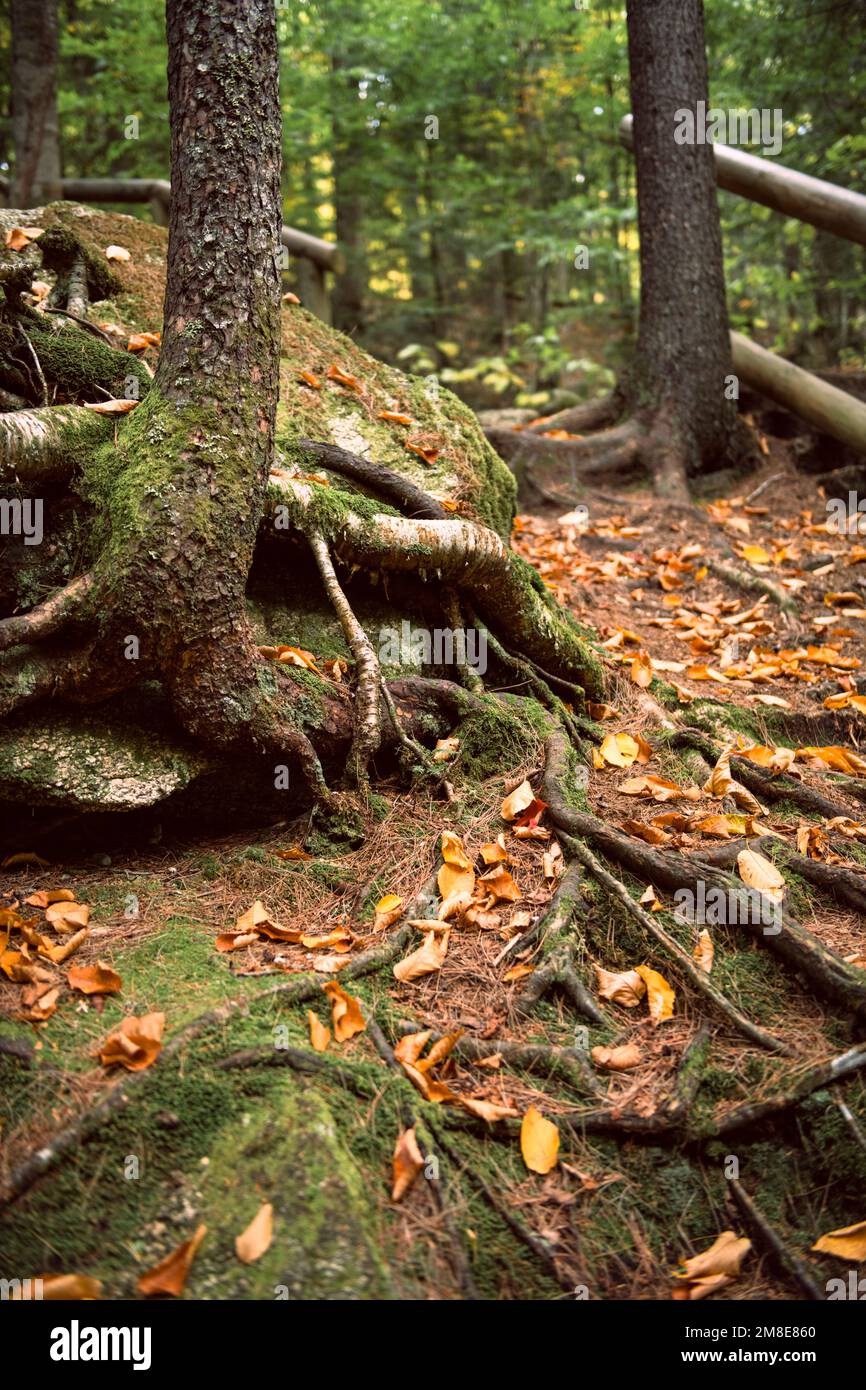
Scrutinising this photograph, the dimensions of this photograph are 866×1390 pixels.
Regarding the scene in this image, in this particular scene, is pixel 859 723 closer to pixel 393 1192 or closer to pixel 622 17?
pixel 393 1192

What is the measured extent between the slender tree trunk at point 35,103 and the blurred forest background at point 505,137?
5.86 feet

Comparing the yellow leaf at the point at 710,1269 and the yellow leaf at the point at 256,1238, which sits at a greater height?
the yellow leaf at the point at 256,1238

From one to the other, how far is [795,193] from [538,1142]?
7.73 metres

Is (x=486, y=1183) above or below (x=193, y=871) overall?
below

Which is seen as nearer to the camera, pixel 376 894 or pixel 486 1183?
pixel 486 1183

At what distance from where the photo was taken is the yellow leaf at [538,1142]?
2057 mm

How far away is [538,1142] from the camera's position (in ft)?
6.83

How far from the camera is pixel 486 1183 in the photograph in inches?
78.6

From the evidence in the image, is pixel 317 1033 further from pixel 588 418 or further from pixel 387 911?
pixel 588 418

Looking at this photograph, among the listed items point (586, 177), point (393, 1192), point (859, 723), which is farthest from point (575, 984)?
point (586, 177)

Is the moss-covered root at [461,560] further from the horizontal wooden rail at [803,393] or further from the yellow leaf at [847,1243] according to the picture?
the horizontal wooden rail at [803,393]

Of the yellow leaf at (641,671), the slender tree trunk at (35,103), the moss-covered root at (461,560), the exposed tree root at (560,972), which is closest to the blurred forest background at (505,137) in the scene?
the slender tree trunk at (35,103)

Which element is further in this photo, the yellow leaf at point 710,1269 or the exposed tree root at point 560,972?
the exposed tree root at point 560,972

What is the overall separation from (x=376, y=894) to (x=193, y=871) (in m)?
0.66
